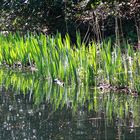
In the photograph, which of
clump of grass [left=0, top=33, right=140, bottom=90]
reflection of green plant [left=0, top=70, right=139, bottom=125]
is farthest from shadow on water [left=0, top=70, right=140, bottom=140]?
clump of grass [left=0, top=33, right=140, bottom=90]

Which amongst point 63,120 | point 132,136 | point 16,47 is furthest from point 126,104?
point 16,47

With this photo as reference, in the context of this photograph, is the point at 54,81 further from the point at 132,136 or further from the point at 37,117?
the point at 132,136

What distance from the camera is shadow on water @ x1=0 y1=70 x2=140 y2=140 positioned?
16.2ft

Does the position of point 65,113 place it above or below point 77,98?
below

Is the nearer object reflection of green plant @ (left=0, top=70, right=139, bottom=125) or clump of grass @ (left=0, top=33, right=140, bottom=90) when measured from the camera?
reflection of green plant @ (left=0, top=70, right=139, bottom=125)

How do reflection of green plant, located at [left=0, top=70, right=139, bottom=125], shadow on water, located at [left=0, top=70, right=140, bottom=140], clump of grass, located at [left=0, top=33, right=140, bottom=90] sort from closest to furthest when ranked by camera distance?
shadow on water, located at [left=0, top=70, right=140, bottom=140]
reflection of green plant, located at [left=0, top=70, right=139, bottom=125]
clump of grass, located at [left=0, top=33, right=140, bottom=90]

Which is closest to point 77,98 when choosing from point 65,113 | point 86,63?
point 86,63

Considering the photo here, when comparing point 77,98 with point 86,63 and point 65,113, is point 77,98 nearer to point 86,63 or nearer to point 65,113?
point 86,63

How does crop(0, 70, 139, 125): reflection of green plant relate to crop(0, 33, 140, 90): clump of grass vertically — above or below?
below

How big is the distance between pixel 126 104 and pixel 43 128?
130 cm

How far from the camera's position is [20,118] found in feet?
18.6

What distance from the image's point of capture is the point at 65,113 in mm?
5789

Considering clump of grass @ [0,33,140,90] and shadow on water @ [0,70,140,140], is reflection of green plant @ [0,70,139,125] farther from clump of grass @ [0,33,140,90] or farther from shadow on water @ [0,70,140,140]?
clump of grass @ [0,33,140,90]

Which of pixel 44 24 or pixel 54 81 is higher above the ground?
pixel 44 24
